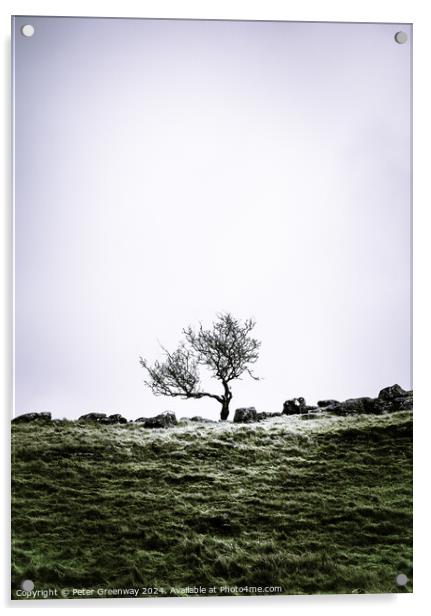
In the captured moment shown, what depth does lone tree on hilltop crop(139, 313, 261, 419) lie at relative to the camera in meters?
3.01

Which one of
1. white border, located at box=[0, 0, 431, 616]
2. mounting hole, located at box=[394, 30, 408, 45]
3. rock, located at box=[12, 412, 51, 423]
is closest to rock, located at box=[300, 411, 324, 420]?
white border, located at box=[0, 0, 431, 616]

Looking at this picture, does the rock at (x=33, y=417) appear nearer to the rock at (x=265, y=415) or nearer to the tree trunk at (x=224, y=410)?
the tree trunk at (x=224, y=410)

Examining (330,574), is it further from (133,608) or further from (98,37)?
(98,37)

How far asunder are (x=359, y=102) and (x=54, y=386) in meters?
2.05

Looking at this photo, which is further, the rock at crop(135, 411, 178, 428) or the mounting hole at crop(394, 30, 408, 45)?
the mounting hole at crop(394, 30, 408, 45)

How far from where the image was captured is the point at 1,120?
3.03 m

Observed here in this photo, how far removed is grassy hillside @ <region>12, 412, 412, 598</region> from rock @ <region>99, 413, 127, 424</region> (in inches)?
1.4

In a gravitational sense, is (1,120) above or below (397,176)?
above

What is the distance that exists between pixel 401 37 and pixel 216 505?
8.10 feet

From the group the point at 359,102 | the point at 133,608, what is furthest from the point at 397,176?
the point at 133,608

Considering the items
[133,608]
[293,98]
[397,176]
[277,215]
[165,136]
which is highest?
[293,98]

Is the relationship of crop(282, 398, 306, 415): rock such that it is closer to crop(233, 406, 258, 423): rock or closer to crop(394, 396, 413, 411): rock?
crop(233, 406, 258, 423): rock
